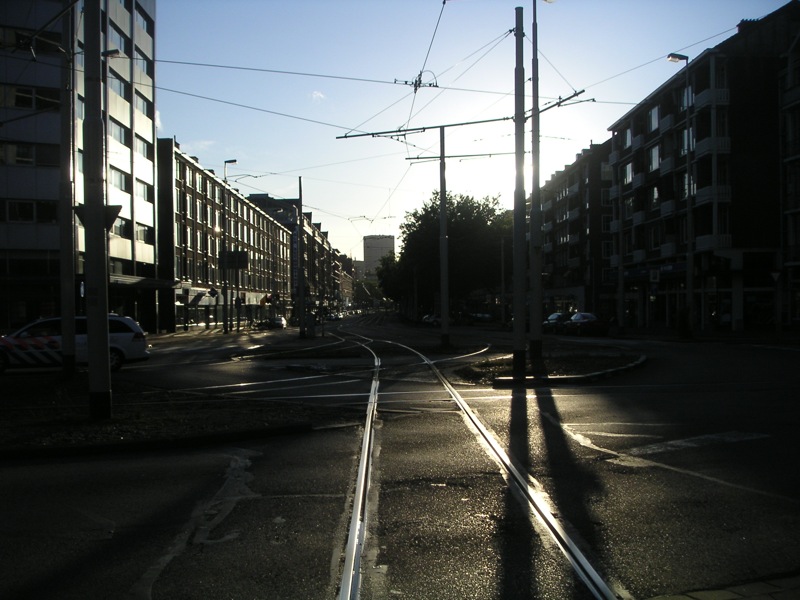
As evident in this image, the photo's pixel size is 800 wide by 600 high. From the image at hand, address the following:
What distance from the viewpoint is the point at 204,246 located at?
68.8m

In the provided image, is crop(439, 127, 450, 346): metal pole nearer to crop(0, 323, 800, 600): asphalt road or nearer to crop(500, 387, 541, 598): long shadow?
crop(0, 323, 800, 600): asphalt road

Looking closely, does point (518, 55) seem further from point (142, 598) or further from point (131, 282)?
point (131, 282)

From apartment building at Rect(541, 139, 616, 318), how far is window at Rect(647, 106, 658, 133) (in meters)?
13.9

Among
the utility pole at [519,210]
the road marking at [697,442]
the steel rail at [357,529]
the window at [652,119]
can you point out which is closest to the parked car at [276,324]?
the window at [652,119]

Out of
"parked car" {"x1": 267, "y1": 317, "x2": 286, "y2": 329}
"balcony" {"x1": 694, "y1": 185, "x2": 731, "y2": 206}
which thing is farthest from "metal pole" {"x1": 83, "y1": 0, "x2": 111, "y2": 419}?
"parked car" {"x1": 267, "y1": 317, "x2": 286, "y2": 329}

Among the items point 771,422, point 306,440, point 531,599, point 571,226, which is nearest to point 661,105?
point 571,226

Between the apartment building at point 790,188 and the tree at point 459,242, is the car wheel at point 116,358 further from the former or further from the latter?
the tree at point 459,242

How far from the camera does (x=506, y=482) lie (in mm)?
6387

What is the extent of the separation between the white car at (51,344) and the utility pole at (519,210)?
1085 centimetres

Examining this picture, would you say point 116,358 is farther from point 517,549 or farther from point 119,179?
point 119,179

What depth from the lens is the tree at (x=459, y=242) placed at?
2251 inches

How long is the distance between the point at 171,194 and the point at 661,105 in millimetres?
39860

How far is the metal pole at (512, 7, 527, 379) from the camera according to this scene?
15828mm

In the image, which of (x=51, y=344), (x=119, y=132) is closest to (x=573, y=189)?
(x=119, y=132)
